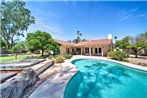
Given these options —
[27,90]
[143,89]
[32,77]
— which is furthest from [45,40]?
[143,89]

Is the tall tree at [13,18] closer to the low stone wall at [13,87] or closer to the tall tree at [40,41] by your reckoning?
the tall tree at [40,41]

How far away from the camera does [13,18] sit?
3619 cm

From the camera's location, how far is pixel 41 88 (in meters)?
8.09

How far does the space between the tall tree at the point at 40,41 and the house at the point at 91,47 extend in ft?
24.2

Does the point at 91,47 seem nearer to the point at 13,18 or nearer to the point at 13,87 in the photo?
the point at 13,18

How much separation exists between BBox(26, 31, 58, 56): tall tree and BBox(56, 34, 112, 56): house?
290 inches

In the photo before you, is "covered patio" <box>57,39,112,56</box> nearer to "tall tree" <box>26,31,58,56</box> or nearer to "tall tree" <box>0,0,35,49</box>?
"tall tree" <box>26,31,58,56</box>

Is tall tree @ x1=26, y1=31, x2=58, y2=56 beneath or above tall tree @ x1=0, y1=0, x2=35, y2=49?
beneath

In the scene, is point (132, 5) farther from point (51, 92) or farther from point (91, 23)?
point (51, 92)

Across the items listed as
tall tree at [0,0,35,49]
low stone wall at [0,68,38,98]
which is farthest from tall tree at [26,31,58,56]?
tall tree at [0,0,35,49]

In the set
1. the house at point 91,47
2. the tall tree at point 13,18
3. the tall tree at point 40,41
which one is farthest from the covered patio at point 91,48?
the tall tree at point 13,18

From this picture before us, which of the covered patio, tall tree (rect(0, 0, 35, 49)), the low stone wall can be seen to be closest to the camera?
the low stone wall

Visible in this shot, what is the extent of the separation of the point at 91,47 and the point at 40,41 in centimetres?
1417

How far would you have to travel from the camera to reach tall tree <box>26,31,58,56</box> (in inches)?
911
